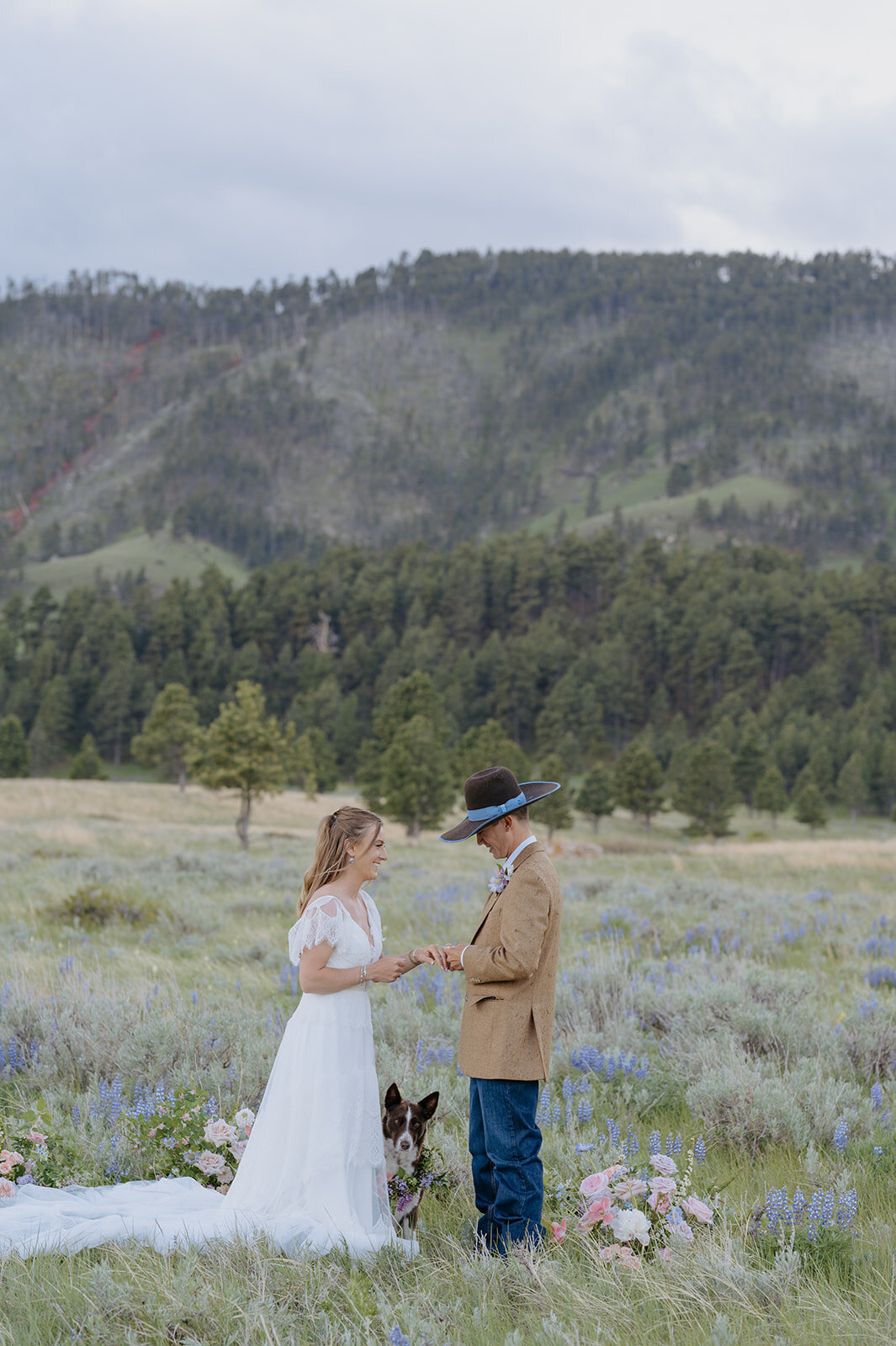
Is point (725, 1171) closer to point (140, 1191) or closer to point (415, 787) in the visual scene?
point (140, 1191)

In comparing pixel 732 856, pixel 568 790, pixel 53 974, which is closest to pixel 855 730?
pixel 568 790

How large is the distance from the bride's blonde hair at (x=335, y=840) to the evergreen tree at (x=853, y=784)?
75.5 meters

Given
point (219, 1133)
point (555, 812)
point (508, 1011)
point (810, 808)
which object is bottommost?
point (810, 808)

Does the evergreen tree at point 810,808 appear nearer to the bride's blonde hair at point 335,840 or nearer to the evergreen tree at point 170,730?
the evergreen tree at point 170,730

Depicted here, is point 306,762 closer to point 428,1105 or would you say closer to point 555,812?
point 555,812

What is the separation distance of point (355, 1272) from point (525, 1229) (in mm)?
707

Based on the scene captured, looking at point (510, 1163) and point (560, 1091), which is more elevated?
point (510, 1163)

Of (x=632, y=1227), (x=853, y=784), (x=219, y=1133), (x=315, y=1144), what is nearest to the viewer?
(x=632, y=1227)

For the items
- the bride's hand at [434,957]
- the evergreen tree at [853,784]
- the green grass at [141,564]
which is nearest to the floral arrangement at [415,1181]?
the bride's hand at [434,957]

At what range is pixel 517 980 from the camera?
400 centimetres

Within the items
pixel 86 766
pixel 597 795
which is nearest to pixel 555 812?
pixel 597 795

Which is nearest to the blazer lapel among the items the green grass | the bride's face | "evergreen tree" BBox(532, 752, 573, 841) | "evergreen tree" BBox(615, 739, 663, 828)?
the bride's face

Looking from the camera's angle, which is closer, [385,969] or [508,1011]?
[508,1011]

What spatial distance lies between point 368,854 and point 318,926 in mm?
399
